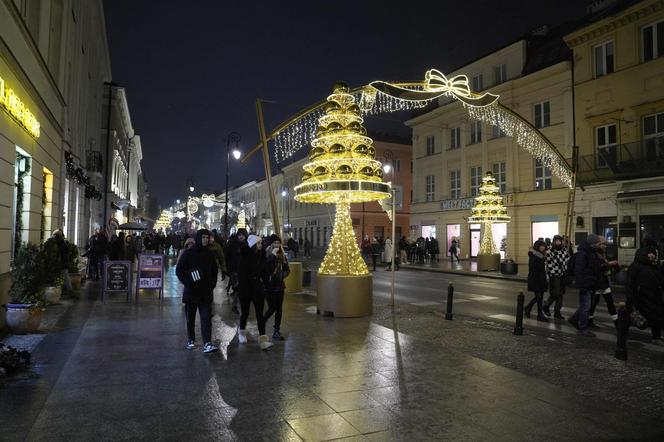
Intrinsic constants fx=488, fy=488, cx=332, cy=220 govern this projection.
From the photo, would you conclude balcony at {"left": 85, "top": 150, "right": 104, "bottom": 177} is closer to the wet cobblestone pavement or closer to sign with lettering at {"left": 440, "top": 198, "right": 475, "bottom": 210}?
the wet cobblestone pavement

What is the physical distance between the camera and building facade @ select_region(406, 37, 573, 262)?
28.8 metres

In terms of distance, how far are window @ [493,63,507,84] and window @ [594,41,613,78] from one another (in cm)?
713

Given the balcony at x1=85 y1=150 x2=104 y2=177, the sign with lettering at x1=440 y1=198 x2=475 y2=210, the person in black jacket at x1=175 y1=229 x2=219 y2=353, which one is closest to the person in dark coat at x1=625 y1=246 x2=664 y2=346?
the person in black jacket at x1=175 y1=229 x2=219 y2=353

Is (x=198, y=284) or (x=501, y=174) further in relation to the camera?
(x=501, y=174)

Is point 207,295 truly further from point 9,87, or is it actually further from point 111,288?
point 111,288

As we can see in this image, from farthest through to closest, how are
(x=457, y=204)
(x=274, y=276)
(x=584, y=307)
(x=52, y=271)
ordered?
(x=457, y=204) → (x=52, y=271) → (x=584, y=307) → (x=274, y=276)

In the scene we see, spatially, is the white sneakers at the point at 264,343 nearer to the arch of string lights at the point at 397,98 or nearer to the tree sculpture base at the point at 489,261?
the arch of string lights at the point at 397,98

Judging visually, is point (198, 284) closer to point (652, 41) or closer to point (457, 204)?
point (652, 41)

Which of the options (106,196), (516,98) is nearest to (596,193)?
(516,98)

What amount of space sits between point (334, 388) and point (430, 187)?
35582 millimetres

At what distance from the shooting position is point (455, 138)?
37219 millimetres

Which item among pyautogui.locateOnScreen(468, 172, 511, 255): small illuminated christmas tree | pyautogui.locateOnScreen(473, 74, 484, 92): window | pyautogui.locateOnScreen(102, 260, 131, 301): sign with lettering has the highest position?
pyautogui.locateOnScreen(473, 74, 484, 92): window

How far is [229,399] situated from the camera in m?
5.18

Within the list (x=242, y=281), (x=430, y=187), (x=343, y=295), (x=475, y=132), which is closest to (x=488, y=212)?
(x=475, y=132)
